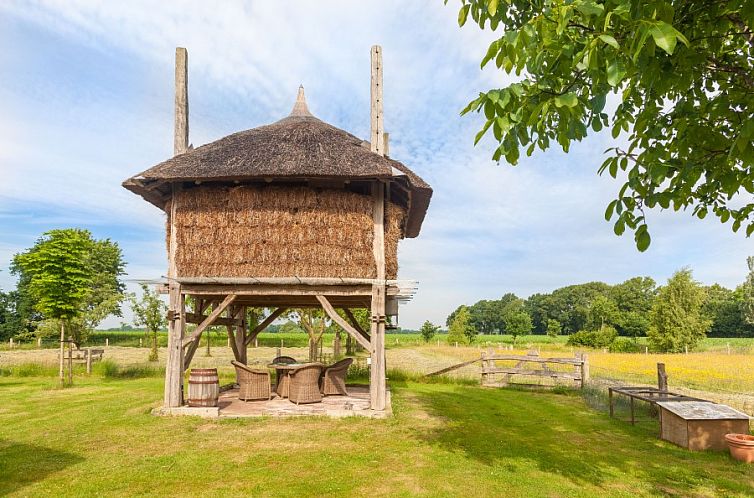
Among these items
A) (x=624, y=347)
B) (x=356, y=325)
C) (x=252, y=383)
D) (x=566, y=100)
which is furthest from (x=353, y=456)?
(x=624, y=347)

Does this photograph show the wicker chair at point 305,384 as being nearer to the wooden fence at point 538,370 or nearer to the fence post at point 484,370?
the wooden fence at point 538,370

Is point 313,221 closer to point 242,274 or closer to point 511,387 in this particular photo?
point 242,274

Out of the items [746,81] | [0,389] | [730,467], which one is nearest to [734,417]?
[730,467]

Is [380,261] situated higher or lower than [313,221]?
lower

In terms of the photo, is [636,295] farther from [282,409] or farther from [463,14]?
[463,14]

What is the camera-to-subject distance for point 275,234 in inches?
439

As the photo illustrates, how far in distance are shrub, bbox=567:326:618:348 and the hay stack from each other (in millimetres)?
42241

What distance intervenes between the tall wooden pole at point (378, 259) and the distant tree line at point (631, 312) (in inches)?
1457

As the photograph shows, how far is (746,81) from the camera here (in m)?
4.43

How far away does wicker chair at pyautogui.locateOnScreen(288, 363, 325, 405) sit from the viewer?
11742 mm

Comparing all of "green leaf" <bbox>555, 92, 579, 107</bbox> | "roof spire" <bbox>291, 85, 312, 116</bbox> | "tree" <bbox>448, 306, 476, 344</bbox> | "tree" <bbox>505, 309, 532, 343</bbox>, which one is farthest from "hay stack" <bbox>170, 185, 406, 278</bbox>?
"tree" <bbox>505, 309, 532, 343</bbox>

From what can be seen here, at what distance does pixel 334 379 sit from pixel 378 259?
3.94m

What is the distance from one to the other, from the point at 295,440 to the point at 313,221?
4.69 meters

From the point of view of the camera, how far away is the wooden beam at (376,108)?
39.1ft
